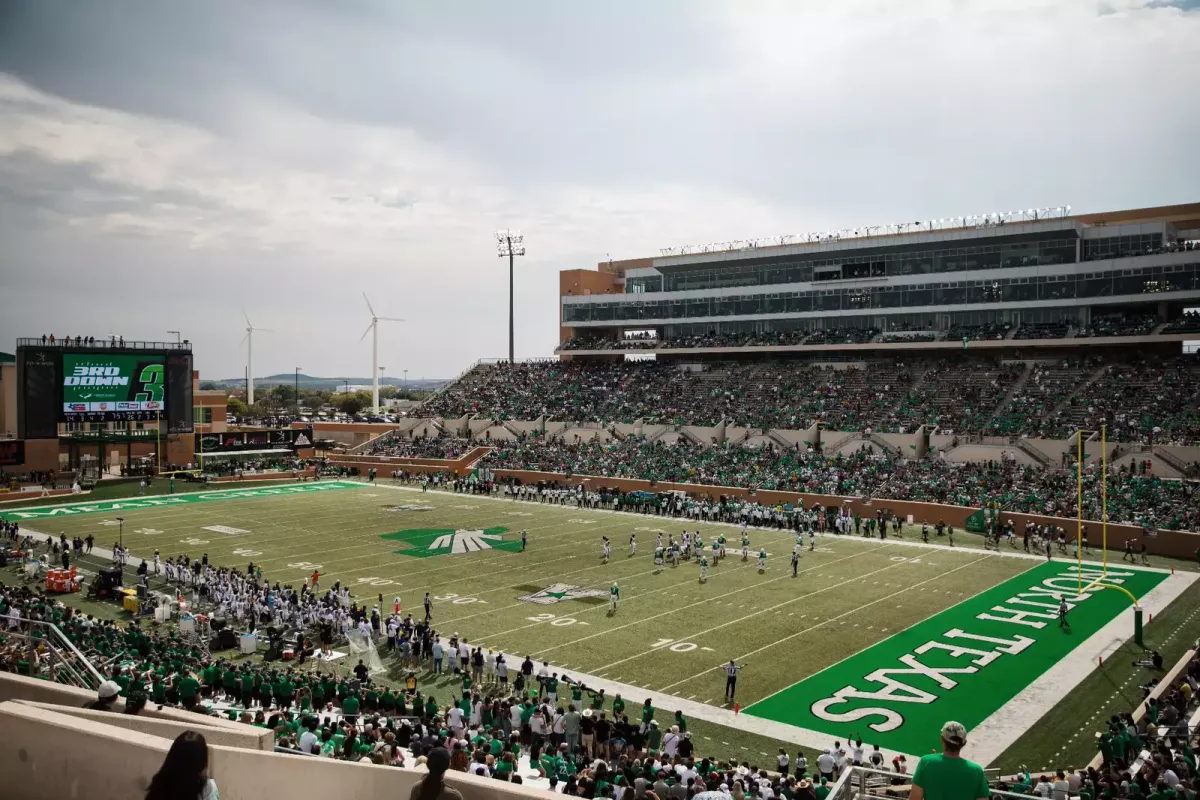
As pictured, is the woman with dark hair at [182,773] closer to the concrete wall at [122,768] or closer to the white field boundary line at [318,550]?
the concrete wall at [122,768]

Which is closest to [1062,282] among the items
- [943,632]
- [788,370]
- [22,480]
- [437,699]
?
[788,370]

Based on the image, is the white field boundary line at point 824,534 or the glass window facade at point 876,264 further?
the glass window facade at point 876,264

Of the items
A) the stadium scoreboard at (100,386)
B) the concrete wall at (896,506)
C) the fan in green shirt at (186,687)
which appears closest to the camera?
the fan in green shirt at (186,687)

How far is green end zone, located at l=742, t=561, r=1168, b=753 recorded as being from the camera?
17312 mm

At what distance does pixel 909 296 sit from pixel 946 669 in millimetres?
41873

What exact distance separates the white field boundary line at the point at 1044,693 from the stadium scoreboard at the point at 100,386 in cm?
5331

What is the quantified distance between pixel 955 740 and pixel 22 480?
5918cm

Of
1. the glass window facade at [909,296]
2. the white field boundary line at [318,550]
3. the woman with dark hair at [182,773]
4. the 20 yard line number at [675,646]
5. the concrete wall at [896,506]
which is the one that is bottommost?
the 20 yard line number at [675,646]

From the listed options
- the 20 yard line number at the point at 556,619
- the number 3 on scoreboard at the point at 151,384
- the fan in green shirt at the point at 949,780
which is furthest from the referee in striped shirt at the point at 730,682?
the number 3 on scoreboard at the point at 151,384

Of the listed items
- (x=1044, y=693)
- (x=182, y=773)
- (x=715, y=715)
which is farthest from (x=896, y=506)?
(x=182, y=773)

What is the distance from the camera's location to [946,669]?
20.4 meters

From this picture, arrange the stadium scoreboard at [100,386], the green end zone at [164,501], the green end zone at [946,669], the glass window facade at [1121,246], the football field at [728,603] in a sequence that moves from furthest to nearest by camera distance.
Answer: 1. the stadium scoreboard at [100,386]
2. the glass window facade at [1121,246]
3. the green end zone at [164,501]
4. the football field at [728,603]
5. the green end zone at [946,669]

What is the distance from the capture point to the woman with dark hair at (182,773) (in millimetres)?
4652

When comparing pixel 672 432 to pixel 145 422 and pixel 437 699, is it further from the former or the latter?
pixel 437 699
